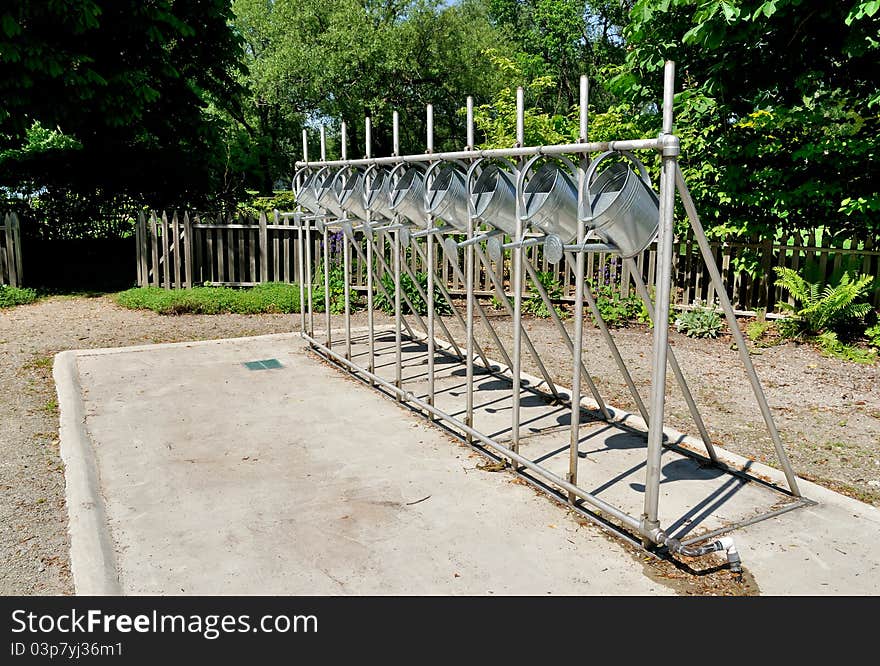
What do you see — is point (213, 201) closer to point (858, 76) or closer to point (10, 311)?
point (10, 311)

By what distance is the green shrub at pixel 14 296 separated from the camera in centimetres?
1176

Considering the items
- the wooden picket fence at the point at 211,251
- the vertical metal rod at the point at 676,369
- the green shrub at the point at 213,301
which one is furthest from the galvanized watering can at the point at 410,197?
the wooden picket fence at the point at 211,251

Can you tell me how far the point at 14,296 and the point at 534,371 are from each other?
28.5 feet

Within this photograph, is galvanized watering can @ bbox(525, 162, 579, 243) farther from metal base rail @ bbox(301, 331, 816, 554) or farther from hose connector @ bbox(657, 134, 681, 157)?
metal base rail @ bbox(301, 331, 816, 554)

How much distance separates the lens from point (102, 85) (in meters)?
11.7

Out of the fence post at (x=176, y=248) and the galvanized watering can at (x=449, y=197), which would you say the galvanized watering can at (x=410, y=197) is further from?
the fence post at (x=176, y=248)

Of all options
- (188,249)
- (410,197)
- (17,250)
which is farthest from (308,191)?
(17,250)

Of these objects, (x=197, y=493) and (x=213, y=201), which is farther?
(x=213, y=201)

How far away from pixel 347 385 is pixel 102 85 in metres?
7.57

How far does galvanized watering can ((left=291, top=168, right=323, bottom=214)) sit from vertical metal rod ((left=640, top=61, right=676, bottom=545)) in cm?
494

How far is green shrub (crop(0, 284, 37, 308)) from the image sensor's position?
1176cm

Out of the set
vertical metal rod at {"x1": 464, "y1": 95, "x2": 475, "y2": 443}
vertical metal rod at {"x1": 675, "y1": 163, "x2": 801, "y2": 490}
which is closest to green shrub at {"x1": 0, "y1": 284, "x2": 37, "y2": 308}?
vertical metal rod at {"x1": 464, "y1": 95, "x2": 475, "y2": 443}

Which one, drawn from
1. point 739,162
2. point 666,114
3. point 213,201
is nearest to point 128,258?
point 213,201

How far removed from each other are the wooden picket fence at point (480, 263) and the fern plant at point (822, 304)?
29 cm
